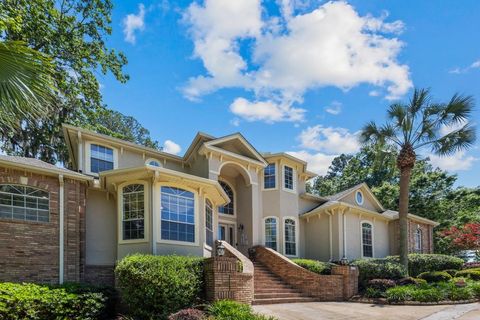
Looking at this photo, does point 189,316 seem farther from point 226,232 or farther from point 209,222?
point 226,232

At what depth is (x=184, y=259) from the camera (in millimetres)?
11852

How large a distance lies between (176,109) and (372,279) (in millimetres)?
11678

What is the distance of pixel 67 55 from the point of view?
2216 cm

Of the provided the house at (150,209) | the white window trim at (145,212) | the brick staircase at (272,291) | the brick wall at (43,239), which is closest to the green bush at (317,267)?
the brick staircase at (272,291)

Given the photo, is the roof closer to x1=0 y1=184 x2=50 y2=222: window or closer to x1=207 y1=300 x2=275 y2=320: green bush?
x1=0 y1=184 x2=50 y2=222: window

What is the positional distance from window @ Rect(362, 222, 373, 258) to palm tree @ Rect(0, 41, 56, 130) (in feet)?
71.4

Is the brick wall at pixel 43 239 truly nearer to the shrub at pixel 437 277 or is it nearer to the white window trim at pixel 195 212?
the white window trim at pixel 195 212

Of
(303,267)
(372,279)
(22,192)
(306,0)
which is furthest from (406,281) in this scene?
(22,192)

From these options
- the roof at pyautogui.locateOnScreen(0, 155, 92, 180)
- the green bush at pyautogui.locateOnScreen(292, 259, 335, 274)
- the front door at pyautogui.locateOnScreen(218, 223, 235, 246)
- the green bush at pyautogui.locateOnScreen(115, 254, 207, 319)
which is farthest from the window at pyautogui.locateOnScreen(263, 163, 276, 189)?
the green bush at pyautogui.locateOnScreen(115, 254, 207, 319)

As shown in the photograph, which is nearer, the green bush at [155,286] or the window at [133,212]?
the green bush at [155,286]

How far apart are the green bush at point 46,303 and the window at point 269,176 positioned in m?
11.9

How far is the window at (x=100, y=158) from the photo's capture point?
16.7 metres

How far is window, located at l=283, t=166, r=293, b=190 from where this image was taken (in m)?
21.9

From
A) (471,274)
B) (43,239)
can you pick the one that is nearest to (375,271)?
(471,274)
